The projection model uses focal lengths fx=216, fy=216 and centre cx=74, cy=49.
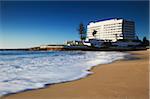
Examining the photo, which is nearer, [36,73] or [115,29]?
[36,73]

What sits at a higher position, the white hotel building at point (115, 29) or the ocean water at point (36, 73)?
the white hotel building at point (115, 29)

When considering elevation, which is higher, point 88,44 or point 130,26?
point 130,26

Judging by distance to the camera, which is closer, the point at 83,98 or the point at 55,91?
the point at 83,98

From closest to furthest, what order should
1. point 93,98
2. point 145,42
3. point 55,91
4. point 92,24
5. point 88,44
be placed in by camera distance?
point 93,98
point 55,91
point 88,44
point 145,42
point 92,24

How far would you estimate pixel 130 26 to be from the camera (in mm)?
102688

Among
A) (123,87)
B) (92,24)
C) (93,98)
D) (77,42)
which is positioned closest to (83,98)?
(93,98)

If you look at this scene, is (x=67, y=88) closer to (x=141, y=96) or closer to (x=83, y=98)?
(x=83, y=98)

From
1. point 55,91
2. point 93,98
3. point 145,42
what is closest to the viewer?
point 93,98

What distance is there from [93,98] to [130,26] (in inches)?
4037

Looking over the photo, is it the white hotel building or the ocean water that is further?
the white hotel building

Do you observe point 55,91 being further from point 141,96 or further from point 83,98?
point 141,96

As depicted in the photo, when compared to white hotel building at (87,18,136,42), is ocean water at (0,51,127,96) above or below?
below

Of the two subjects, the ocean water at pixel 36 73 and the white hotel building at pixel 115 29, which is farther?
the white hotel building at pixel 115 29

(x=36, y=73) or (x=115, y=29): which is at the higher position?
(x=115, y=29)
